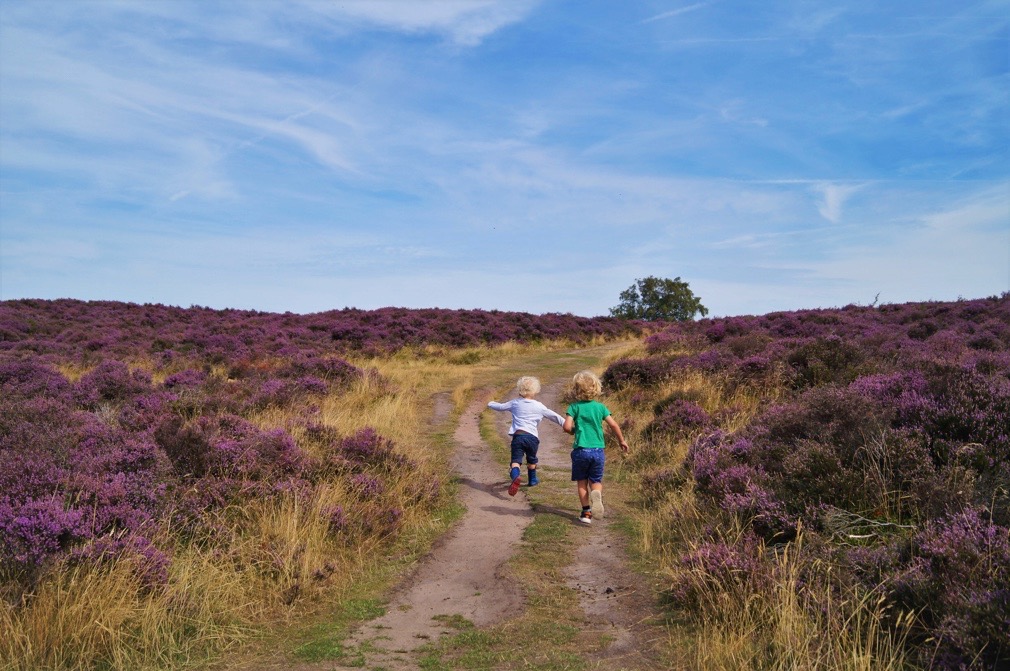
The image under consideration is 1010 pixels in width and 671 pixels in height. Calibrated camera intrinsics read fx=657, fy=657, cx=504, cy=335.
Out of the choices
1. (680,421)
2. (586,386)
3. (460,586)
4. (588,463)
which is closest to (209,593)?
(460,586)

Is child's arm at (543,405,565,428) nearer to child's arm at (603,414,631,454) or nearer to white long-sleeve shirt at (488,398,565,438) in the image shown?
white long-sleeve shirt at (488,398,565,438)

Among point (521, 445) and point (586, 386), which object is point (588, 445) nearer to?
point (586, 386)

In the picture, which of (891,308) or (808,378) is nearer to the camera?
(808,378)

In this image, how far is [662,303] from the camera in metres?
56.8

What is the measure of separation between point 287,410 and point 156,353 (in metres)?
12.5

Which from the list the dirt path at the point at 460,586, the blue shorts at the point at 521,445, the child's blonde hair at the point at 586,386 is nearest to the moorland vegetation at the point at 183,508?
the dirt path at the point at 460,586

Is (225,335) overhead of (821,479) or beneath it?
overhead

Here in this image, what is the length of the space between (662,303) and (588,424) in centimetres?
5043

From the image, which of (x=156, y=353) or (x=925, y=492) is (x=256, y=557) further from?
(x=156, y=353)

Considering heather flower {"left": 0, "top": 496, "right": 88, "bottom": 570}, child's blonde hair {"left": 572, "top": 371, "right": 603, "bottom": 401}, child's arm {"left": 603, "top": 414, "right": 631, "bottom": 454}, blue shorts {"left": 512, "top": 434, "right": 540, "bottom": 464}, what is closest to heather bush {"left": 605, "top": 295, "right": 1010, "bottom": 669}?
child's arm {"left": 603, "top": 414, "right": 631, "bottom": 454}

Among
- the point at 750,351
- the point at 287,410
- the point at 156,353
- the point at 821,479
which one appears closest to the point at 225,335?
the point at 156,353

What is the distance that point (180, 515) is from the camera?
20.4 feet

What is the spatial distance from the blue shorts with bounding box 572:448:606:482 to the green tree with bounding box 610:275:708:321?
48.6 meters

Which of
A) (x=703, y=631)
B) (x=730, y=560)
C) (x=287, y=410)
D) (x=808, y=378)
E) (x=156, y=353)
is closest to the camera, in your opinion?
(x=703, y=631)
